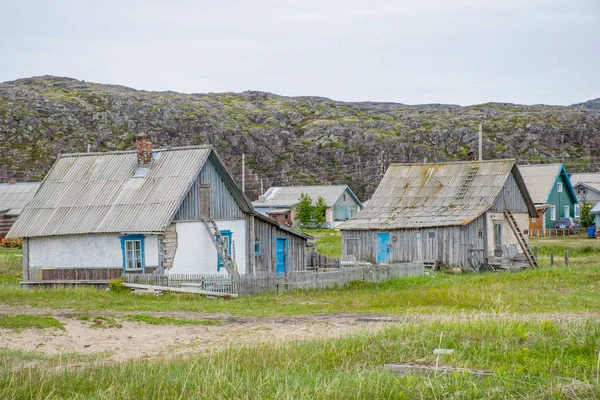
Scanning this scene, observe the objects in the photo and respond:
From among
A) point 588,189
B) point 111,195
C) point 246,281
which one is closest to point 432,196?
point 246,281

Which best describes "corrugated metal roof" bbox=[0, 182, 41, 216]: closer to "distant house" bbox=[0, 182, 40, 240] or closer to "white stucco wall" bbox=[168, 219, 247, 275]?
"distant house" bbox=[0, 182, 40, 240]

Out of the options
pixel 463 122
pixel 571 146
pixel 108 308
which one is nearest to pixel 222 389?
pixel 108 308

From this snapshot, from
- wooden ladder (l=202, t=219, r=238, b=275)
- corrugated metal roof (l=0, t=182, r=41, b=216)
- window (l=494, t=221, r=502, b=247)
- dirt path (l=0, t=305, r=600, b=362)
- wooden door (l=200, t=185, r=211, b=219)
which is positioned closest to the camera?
dirt path (l=0, t=305, r=600, b=362)

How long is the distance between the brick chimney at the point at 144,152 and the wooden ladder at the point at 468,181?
1798cm

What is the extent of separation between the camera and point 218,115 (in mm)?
149750

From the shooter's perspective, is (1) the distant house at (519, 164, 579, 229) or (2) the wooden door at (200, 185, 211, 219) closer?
(2) the wooden door at (200, 185, 211, 219)

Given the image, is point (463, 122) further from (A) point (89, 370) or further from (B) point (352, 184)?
(A) point (89, 370)

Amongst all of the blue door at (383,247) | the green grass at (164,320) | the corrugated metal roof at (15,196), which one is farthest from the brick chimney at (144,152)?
the corrugated metal roof at (15,196)

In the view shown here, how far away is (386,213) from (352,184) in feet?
260

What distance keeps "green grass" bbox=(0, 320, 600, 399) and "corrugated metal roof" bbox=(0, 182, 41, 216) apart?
2221 inches

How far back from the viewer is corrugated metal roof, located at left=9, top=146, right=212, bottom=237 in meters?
30.3

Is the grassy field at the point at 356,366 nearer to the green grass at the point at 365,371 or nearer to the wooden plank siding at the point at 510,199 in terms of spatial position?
the green grass at the point at 365,371

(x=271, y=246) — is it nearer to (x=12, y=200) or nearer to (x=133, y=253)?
(x=133, y=253)

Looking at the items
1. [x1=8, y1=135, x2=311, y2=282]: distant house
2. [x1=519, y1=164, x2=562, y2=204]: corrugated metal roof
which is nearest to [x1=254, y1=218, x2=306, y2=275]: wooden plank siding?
[x1=8, y1=135, x2=311, y2=282]: distant house
